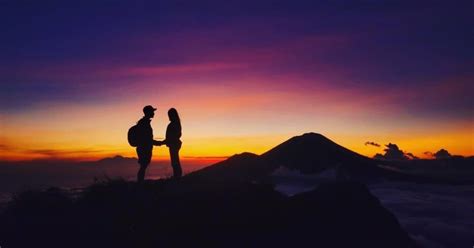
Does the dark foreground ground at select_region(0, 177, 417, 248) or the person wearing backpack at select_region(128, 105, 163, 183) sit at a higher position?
the person wearing backpack at select_region(128, 105, 163, 183)

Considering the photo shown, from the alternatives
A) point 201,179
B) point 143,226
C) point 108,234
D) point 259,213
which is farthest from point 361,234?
point 108,234

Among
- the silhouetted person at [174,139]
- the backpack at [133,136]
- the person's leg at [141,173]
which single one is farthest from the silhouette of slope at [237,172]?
the backpack at [133,136]

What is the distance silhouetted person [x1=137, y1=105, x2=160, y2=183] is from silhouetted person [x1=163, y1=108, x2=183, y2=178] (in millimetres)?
760

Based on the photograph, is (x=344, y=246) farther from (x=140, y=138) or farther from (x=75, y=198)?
(x=75, y=198)

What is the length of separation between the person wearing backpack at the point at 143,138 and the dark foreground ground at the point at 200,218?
1.11m

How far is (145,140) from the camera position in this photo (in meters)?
16.7

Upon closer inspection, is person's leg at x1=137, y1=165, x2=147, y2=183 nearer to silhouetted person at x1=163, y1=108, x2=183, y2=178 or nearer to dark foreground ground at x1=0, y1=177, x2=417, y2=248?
dark foreground ground at x1=0, y1=177, x2=417, y2=248

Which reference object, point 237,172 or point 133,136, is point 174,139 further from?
point 237,172

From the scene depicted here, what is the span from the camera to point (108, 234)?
14.4 metres

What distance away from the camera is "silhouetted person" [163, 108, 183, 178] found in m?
17.3

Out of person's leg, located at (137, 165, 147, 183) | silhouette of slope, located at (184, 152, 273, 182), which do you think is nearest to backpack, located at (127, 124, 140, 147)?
person's leg, located at (137, 165, 147, 183)

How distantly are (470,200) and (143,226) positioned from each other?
135401 millimetres

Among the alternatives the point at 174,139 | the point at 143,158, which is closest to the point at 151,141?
the point at 143,158

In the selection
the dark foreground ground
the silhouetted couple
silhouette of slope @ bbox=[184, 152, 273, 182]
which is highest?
the silhouetted couple
